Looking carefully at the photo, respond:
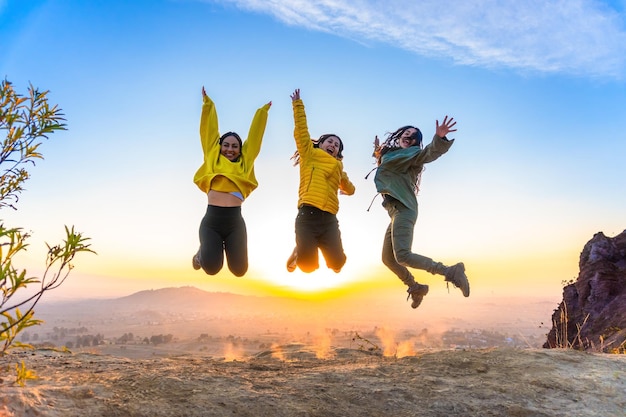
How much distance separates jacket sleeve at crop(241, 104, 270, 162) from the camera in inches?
252

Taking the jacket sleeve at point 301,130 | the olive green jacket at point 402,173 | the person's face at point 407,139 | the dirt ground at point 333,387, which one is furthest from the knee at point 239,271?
the person's face at point 407,139

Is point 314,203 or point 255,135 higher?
point 255,135

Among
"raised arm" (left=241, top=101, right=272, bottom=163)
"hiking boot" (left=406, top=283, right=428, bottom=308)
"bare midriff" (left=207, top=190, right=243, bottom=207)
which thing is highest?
"raised arm" (left=241, top=101, right=272, bottom=163)

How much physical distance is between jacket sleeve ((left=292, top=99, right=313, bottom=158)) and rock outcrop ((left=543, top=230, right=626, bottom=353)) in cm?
702

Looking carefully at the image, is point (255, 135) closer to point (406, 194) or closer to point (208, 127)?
point (208, 127)

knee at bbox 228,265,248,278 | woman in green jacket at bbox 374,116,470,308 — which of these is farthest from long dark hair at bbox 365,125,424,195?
knee at bbox 228,265,248,278

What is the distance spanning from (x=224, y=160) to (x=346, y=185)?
1967 mm

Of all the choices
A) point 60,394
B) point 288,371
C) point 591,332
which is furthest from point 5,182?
point 591,332

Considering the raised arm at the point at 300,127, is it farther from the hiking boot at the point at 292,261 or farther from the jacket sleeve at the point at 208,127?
the hiking boot at the point at 292,261

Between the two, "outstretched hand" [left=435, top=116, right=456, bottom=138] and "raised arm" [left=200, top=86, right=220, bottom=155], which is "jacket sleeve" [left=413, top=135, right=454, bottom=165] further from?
"raised arm" [left=200, top=86, right=220, bottom=155]

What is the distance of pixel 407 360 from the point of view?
5102 millimetres

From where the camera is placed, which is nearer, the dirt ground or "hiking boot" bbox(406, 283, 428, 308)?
the dirt ground

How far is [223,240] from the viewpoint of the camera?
643 centimetres

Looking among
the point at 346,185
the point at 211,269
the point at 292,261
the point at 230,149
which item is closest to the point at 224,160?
the point at 230,149
